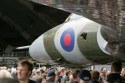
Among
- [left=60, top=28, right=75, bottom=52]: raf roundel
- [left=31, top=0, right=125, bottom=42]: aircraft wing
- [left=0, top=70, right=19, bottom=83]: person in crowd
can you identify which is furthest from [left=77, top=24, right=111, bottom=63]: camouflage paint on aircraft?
[left=0, top=70, right=19, bottom=83]: person in crowd

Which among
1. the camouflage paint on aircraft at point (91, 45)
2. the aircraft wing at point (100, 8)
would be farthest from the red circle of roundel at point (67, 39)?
the aircraft wing at point (100, 8)

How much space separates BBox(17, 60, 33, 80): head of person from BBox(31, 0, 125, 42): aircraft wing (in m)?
0.83

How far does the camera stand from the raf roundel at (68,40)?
8285mm

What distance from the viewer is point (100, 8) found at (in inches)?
172

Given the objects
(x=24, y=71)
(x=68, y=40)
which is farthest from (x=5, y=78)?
(x=68, y=40)

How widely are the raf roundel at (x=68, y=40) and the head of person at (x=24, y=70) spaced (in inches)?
128

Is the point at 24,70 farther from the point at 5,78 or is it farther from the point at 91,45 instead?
the point at 91,45

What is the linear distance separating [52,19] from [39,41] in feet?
139

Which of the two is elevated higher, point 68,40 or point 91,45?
point 68,40

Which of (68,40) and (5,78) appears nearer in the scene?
(5,78)

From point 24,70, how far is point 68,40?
347 cm

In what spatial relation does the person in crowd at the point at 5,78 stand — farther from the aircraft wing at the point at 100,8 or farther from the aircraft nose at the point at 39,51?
the aircraft nose at the point at 39,51

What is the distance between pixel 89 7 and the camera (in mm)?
4410

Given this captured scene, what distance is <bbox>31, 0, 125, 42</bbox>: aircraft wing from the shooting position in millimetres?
4125
